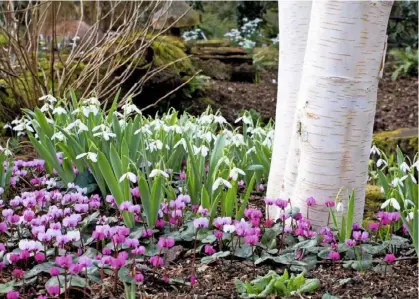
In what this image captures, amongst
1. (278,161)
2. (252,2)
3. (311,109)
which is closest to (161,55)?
(278,161)

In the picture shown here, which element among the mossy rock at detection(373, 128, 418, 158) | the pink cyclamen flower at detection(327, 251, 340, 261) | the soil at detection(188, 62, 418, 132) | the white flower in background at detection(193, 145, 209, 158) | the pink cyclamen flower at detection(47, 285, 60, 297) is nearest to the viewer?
the pink cyclamen flower at detection(47, 285, 60, 297)

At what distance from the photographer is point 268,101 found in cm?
841

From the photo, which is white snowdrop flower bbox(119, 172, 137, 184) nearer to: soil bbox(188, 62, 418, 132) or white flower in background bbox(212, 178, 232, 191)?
white flower in background bbox(212, 178, 232, 191)

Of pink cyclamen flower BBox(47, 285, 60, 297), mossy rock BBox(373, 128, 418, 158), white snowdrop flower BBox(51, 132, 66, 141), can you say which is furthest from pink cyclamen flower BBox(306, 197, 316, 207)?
mossy rock BBox(373, 128, 418, 158)

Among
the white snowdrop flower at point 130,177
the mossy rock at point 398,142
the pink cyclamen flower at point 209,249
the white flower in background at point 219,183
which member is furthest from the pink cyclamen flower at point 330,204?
the mossy rock at point 398,142

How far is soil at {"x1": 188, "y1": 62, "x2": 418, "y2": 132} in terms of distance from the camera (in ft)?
24.7

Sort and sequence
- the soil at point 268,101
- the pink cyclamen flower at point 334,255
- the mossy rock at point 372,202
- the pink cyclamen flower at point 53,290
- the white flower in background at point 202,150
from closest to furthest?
the pink cyclamen flower at point 53,290
the pink cyclamen flower at point 334,255
the white flower in background at point 202,150
the mossy rock at point 372,202
the soil at point 268,101

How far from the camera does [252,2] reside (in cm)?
1392

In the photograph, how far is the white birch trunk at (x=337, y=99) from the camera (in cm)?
266

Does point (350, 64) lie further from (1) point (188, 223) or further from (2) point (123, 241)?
(2) point (123, 241)

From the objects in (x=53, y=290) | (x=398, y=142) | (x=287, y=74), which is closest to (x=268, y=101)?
(x=398, y=142)

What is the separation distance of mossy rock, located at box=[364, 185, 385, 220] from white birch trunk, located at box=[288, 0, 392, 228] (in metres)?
0.66

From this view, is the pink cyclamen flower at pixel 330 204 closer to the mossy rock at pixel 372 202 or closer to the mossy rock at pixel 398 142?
the mossy rock at pixel 372 202

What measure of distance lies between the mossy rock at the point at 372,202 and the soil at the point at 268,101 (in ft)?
10.7
